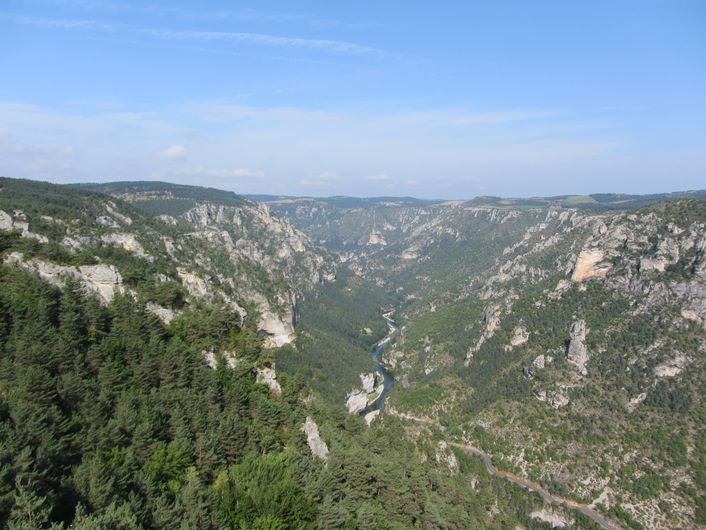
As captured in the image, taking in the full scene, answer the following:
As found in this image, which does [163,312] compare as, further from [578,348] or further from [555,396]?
[578,348]

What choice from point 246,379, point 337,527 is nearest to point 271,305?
point 246,379

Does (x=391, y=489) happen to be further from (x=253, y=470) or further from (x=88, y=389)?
(x=88, y=389)

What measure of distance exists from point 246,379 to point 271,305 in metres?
113

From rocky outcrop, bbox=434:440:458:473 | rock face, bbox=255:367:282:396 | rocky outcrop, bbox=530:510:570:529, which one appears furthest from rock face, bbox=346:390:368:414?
rock face, bbox=255:367:282:396

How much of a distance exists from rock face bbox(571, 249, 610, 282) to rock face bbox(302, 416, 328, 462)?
15160 centimetres

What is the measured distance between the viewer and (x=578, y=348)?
14212cm

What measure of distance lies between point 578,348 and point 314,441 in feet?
377

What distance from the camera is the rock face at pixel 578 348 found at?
461 feet

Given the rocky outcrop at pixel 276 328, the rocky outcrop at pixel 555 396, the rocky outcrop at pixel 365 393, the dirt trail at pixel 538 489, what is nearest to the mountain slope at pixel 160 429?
the dirt trail at pixel 538 489

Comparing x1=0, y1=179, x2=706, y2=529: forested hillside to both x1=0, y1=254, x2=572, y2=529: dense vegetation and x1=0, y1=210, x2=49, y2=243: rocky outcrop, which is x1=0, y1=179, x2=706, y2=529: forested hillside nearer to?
x1=0, y1=254, x2=572, y2=529: dense vegetation

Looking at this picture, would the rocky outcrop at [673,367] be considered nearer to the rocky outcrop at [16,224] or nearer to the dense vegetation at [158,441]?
the dense vegetation at [158,441]

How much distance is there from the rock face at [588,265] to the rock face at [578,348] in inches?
1412

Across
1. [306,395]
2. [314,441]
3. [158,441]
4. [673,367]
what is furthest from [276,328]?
[158,441]

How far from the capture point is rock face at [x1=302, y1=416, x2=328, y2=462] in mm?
54853
